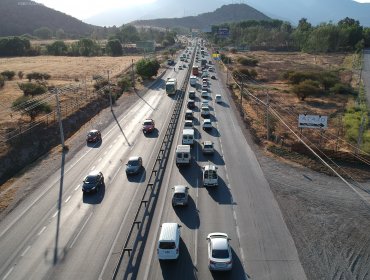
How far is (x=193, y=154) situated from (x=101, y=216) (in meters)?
16.0

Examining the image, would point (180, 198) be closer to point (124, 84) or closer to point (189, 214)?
point (189, 214)

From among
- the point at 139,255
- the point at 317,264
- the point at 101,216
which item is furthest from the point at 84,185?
the point at 317,264

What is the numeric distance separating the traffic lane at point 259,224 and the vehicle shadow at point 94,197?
1163cm

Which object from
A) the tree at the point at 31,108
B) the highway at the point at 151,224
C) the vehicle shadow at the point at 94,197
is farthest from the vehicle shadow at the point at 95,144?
the vehicle shadow at the point at 94,197

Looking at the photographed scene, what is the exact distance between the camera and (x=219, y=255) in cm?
2256

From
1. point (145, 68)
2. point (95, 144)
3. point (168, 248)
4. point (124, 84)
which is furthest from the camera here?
point (145, 68)

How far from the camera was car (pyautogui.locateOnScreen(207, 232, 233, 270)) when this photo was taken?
22.2 m

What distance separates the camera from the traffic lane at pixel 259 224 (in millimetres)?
23000

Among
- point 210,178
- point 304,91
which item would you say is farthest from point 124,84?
point 210,178

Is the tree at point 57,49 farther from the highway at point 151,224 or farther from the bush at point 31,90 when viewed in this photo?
the highway at point 151,224

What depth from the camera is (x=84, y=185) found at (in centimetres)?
3344

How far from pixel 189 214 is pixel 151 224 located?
3.19 m

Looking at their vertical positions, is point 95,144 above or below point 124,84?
below

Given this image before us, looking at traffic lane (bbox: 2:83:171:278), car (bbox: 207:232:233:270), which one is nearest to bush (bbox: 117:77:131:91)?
traffic lane (bbox: 2:83:171:278)
